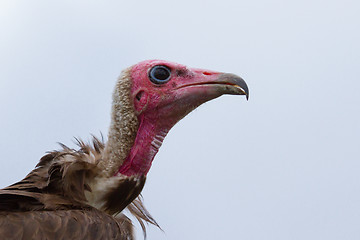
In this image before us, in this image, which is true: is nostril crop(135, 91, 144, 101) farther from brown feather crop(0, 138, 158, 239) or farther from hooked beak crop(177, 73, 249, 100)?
brown feather crop(0, 138, 158, 239)

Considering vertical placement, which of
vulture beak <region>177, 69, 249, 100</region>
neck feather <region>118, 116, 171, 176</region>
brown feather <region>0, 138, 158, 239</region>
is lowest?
brown feather <region>0, 138, 158, 239</region>

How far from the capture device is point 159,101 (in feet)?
19.8

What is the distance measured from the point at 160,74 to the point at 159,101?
0.26 meters

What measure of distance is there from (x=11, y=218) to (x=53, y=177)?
615mm

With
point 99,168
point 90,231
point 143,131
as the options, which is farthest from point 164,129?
point 90,231

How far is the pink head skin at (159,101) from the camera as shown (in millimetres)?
5914

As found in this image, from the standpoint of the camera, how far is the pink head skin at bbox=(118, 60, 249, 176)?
19.4ft

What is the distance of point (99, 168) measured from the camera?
5930mm

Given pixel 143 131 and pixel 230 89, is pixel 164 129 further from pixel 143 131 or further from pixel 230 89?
pixel 230 89

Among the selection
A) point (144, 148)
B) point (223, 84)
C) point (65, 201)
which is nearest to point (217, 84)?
point (223, 84)

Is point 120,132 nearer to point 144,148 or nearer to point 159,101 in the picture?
point 144,148

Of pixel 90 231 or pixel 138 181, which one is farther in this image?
pixel 138 181

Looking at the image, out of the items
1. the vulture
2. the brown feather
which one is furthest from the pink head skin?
the brown feather

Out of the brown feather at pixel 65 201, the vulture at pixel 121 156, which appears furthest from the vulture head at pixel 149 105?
the brown feather at pixel 65 201
